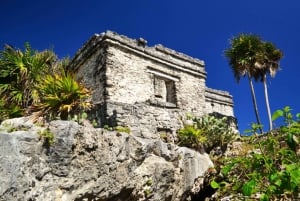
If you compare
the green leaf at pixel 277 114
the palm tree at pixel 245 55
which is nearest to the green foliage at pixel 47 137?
the green leaf at pixel 277 114

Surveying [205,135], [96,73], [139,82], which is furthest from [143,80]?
[205,135]

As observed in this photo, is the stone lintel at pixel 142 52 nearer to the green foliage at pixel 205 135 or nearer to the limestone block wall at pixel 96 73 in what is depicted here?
the limestone block wall at pixel 96 73

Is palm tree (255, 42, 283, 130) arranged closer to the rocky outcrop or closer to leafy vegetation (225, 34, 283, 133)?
leafy vegetation (225, 34, 283, 133)

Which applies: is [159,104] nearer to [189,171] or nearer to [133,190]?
[189,171]

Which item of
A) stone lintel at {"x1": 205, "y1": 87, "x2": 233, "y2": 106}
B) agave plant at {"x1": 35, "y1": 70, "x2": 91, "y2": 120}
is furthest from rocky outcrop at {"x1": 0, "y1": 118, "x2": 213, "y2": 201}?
stone lintel at {"x1": 205, "y1": 87, "x2": 233, "y2": 106}

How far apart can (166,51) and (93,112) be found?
4542 millimetres

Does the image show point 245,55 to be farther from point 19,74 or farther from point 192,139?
point 19,74

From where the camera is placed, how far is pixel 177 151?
8234 mm

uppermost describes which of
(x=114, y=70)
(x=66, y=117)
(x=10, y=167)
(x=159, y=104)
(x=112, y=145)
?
(x=114, y=70)

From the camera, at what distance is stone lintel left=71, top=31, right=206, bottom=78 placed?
1110cm

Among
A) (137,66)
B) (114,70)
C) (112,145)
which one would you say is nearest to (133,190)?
(112,145)

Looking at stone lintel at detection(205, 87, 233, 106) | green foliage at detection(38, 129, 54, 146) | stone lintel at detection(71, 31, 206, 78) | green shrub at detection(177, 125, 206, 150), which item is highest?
stone lintel at detection(71, 31, 206, 78)

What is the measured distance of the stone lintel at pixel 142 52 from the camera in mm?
11102

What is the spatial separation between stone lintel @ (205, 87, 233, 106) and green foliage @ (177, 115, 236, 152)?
5270 mm
